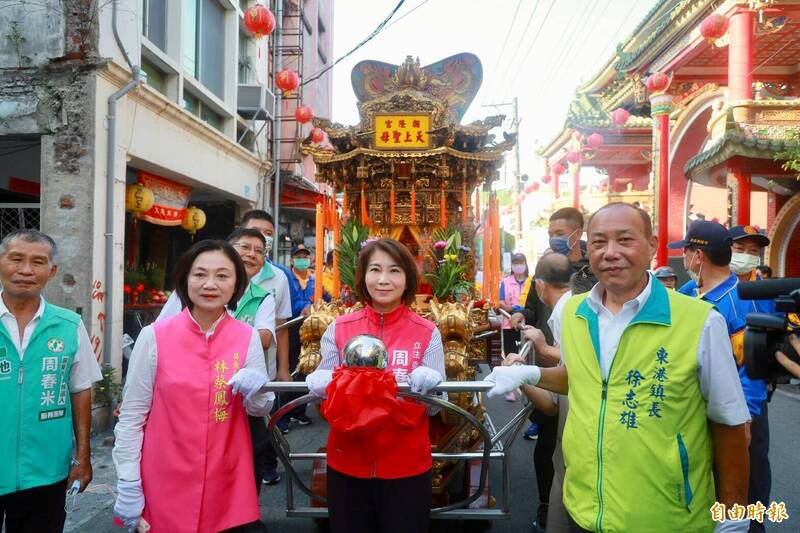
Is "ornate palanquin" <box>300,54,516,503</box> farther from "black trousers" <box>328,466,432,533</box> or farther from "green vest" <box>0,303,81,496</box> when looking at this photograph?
"green vest" <box>0,303,81,496</box>

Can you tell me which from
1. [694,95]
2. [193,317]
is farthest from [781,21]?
[193,317]

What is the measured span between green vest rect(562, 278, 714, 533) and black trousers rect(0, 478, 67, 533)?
2153 mm

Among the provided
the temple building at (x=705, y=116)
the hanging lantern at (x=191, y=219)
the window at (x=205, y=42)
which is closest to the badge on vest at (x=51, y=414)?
the hanging lantern at (x=191, y=219)

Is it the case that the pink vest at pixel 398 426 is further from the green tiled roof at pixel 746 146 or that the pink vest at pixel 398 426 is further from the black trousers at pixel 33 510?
the green tiled roof at pixel 746 146

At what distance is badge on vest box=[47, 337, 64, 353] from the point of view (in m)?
2.36

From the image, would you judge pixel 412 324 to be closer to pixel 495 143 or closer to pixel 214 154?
pixel 495 143

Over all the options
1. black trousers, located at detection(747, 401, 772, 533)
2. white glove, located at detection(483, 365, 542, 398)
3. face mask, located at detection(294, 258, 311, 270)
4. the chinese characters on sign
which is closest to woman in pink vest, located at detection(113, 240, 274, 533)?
white glove, located at detection(483, 365, 542, 398)

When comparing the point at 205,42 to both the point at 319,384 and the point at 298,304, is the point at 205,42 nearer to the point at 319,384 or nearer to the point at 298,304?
the point at 298,304

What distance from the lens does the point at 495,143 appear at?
20.5 feet

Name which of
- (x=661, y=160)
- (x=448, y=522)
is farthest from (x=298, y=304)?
(x=661, y=160)

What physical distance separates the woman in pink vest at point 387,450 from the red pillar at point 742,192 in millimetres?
8479

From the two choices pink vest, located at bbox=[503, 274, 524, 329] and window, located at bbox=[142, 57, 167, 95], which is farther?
pink vest, located at bbox=[503, 274, 524, 329]

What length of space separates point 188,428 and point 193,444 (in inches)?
2.5

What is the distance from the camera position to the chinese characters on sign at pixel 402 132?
6.17 metres
